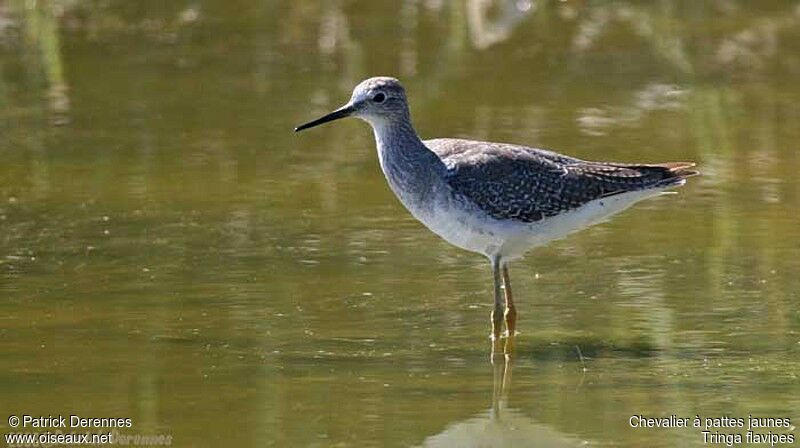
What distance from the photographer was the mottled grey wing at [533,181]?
11.4 metres

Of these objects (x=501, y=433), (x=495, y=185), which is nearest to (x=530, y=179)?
(x=495, y=185)

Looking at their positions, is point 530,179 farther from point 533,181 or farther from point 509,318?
point 509,318

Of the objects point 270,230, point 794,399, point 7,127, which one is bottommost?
point 794,399

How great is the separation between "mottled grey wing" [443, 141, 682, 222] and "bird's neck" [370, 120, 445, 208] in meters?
0.12

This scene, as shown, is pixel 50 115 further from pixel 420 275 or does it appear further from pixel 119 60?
pixel 420 275

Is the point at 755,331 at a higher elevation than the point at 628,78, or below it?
below

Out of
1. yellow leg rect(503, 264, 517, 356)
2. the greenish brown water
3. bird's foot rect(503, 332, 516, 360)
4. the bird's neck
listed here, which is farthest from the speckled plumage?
bird's foot rect(503, 332, 516, 360)

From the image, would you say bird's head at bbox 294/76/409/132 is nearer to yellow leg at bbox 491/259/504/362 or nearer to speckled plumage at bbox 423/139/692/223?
speckled plumage at bbox 423/139/692/223

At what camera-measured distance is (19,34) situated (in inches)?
719

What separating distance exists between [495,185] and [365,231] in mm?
1687

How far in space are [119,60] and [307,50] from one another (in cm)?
182

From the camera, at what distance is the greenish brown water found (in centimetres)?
952

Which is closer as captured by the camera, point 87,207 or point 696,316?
point 696,316

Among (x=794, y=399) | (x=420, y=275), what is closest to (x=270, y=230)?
(x=420, y=275)
